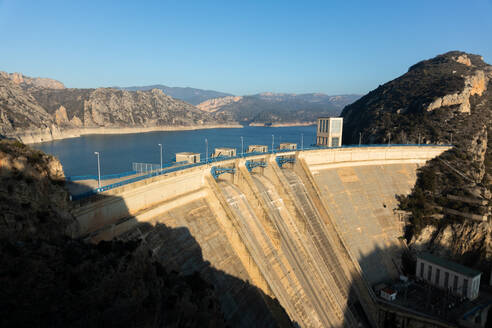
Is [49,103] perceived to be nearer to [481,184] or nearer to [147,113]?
[147,113]

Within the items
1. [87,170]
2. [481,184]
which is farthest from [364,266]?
[87,170]

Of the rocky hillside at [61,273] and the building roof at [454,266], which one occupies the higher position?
the rocky hillside at [61,273]

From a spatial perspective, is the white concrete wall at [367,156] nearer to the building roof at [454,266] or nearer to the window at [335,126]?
the window at [335,126]

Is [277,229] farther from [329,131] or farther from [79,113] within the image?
[79,113]

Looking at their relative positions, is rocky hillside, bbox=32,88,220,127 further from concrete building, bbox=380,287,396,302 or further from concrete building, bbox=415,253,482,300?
concrete building, bbox=415,253,482,300

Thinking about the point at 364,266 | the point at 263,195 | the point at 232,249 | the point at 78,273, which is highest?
the point at 78,273

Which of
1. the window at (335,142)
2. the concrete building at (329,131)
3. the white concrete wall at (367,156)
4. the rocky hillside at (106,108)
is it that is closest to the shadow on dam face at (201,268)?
the white concrete wall at (367,156)

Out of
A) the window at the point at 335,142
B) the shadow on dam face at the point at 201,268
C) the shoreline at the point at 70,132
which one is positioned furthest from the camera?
the shoreline at the point at 70,132
